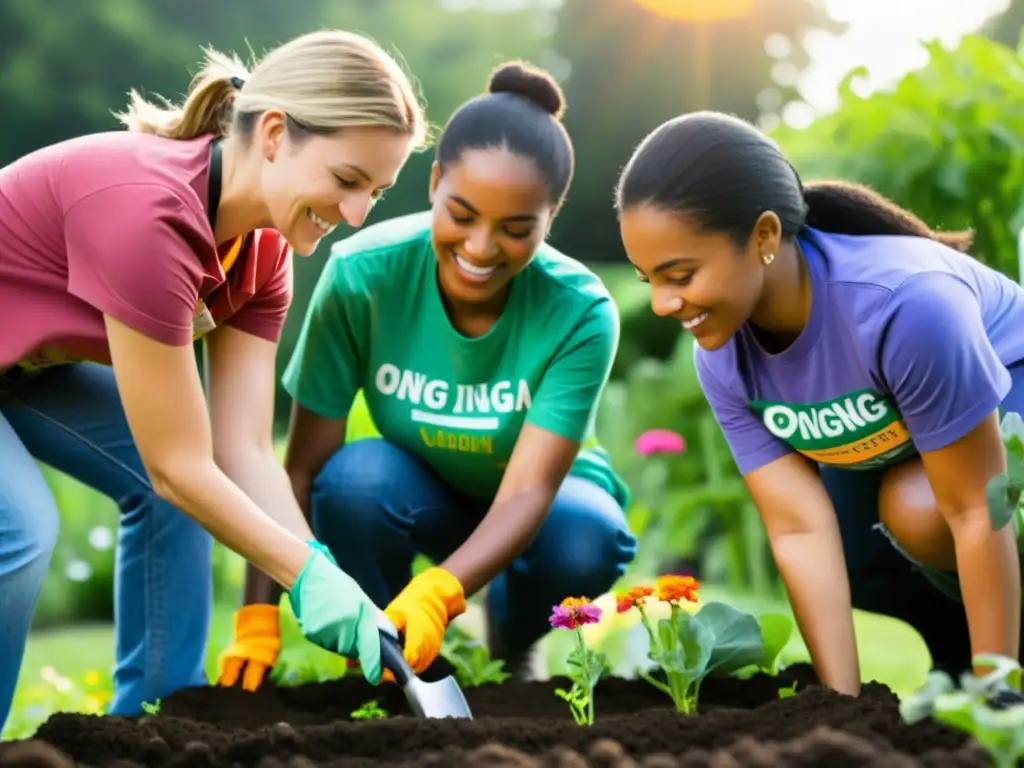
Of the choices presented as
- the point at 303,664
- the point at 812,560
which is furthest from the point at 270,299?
the point at 812,560

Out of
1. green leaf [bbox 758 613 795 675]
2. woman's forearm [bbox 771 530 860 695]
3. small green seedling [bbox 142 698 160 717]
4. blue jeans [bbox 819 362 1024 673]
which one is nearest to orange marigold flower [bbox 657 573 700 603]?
woman's forearm [bbox 771 530 860 695]

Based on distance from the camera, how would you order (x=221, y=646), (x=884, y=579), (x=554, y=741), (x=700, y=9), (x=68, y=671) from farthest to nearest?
1. (x=700, y=9)
2. (x=68, y=671)
3. (x=221, y=646)
4. (x=884, y=579)
5. (x=554, y=741)

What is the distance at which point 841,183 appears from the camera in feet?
7.29

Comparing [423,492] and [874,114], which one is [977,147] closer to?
[874,114]

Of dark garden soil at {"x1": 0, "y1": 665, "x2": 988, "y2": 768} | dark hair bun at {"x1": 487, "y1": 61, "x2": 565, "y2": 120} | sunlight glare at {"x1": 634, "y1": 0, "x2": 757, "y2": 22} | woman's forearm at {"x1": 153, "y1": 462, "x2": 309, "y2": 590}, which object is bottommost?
dark garden soil at {"x1": 0, "y1": 665, "x2": 988, "y2": 768}

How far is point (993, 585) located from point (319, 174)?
4.08 feet

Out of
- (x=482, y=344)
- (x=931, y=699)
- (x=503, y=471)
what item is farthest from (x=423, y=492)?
(x=931, y=699)

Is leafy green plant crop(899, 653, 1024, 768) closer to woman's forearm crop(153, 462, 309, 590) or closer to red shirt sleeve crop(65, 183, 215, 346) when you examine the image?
woman's forearm crop(153, 462, 309, 590)

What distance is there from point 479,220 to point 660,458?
2.77m

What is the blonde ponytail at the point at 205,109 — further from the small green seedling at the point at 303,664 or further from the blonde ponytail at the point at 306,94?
the small green seedling at the point at 303,664

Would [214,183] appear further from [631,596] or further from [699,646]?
[699,646]

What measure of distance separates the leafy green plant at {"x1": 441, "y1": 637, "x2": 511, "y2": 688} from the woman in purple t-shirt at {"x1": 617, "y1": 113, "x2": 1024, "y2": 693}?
26.0 inches

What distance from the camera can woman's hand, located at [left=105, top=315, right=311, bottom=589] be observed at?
6.31 ft

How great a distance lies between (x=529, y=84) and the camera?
2.42m
